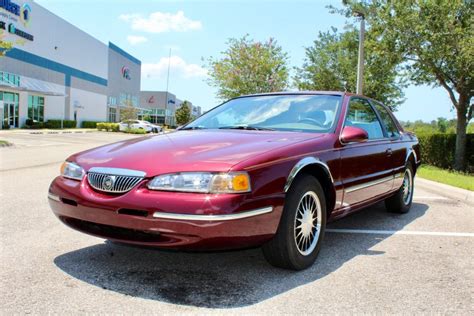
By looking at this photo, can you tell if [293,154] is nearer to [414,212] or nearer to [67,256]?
[67,256]

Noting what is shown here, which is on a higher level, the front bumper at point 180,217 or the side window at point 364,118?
the side window at point 364,118

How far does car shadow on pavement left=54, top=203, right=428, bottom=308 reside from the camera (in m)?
2.99

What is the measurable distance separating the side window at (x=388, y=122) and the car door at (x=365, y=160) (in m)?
0.24

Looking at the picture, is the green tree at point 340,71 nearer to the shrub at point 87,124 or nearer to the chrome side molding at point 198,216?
the chrome side molding at point 198,216

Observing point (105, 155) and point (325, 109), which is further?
point (325, 109)

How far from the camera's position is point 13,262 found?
3545 millimetres

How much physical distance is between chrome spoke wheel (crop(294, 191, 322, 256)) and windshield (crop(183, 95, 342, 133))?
2.53 ft

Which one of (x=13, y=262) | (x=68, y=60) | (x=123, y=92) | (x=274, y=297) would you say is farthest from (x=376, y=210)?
(x=123, y=92)

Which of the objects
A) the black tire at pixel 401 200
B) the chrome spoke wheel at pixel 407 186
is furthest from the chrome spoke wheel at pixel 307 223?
the chrome spoke wheel at pixel 407 186

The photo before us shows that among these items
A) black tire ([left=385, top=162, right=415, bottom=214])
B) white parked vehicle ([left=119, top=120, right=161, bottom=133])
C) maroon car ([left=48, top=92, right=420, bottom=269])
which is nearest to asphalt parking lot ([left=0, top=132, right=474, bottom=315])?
maroon car ([left=48, top=92, right=420, bottom=269])

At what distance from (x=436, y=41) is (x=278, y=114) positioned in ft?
41.9

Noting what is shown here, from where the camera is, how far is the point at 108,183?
3.14 metres

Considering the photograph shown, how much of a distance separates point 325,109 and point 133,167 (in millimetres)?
2165

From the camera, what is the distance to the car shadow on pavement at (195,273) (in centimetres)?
299
